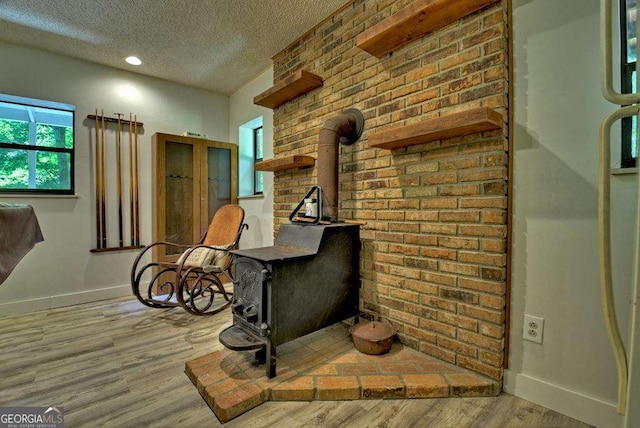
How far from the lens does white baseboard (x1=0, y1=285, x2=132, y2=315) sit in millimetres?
2803

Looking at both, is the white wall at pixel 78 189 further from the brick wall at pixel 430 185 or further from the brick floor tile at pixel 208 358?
the brick wall at pixel 430 185

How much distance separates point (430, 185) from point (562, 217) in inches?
26.3

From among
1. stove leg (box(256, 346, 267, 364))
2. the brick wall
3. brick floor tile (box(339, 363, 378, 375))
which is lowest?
brick floor tile (box(339, 363, 378, 375))

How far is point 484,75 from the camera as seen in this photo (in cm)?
159

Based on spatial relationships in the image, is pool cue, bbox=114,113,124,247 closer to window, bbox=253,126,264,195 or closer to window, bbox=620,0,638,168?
window, bbox=253,126,264,195

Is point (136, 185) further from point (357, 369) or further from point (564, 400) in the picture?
point (564, 400)

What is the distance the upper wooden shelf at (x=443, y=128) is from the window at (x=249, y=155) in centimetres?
240

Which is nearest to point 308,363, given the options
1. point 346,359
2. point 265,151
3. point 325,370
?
point 325,370

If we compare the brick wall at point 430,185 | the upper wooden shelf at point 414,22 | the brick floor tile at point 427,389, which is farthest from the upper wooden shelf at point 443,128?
the brick floor tile at point 427,389

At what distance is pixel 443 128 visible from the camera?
1559 millimetres

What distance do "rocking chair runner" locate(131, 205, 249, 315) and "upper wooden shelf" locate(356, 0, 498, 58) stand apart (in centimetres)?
195

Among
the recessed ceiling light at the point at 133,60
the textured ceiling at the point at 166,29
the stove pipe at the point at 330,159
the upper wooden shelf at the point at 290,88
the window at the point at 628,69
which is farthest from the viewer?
the recessed ceiling light at the point at 133,60

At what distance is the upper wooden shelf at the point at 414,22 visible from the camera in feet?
5.26

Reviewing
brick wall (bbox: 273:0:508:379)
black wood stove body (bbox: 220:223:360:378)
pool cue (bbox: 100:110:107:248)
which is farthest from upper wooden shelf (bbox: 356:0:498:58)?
pool cue (bbox: 100:110:107:248)
